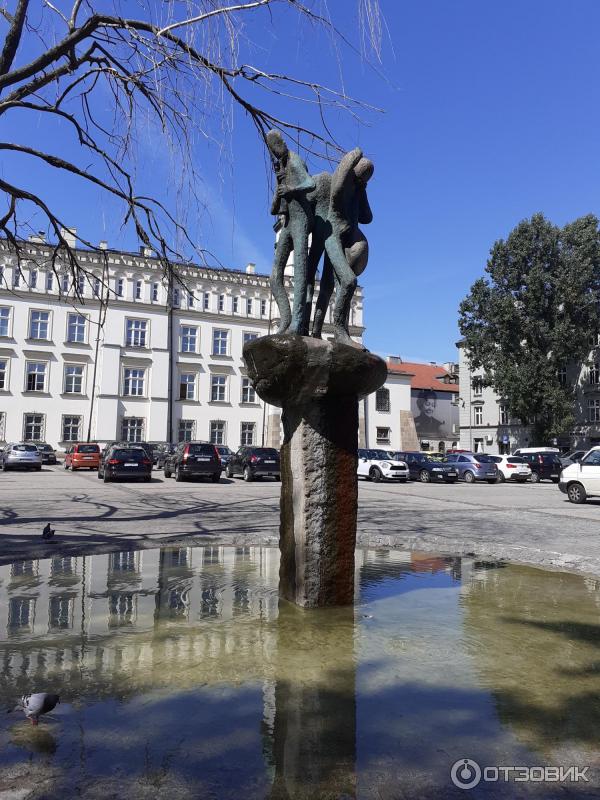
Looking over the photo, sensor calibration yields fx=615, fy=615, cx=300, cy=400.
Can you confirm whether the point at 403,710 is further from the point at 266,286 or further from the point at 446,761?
the point at 266,286

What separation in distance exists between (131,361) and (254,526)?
40.3 metres

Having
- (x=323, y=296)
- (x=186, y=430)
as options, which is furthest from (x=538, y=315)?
(x=323, y=296)

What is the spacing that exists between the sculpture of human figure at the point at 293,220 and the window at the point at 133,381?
43946 millimetres

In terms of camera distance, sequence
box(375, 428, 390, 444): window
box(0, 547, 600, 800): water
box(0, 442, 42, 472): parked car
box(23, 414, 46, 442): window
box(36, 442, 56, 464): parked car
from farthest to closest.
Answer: box(375, 428, 390, 444): window < box(23, 414, 46, 442): window < box(36, 442, 56, 464): parked car < box(0, 442, 42, 472): parked car < box(0, 547, 600, 800): water

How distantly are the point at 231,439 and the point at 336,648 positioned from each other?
47.5 m

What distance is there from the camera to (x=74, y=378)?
46.3 metres

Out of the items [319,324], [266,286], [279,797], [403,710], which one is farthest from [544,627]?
[266,286]

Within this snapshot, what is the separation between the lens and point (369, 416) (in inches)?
2208

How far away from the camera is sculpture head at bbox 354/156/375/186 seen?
488 cm

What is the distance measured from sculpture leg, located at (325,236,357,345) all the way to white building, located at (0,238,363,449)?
37496 mm

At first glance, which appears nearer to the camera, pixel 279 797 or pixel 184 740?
pixel 279 797

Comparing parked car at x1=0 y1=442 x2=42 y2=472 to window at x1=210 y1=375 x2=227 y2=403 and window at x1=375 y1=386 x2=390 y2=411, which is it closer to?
window at x1=210 y1=375 x2=227 y2=403

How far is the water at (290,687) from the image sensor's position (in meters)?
2.15

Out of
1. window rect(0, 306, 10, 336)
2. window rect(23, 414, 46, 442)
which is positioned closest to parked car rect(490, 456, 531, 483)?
window rect(23, 414, 46, 442)
